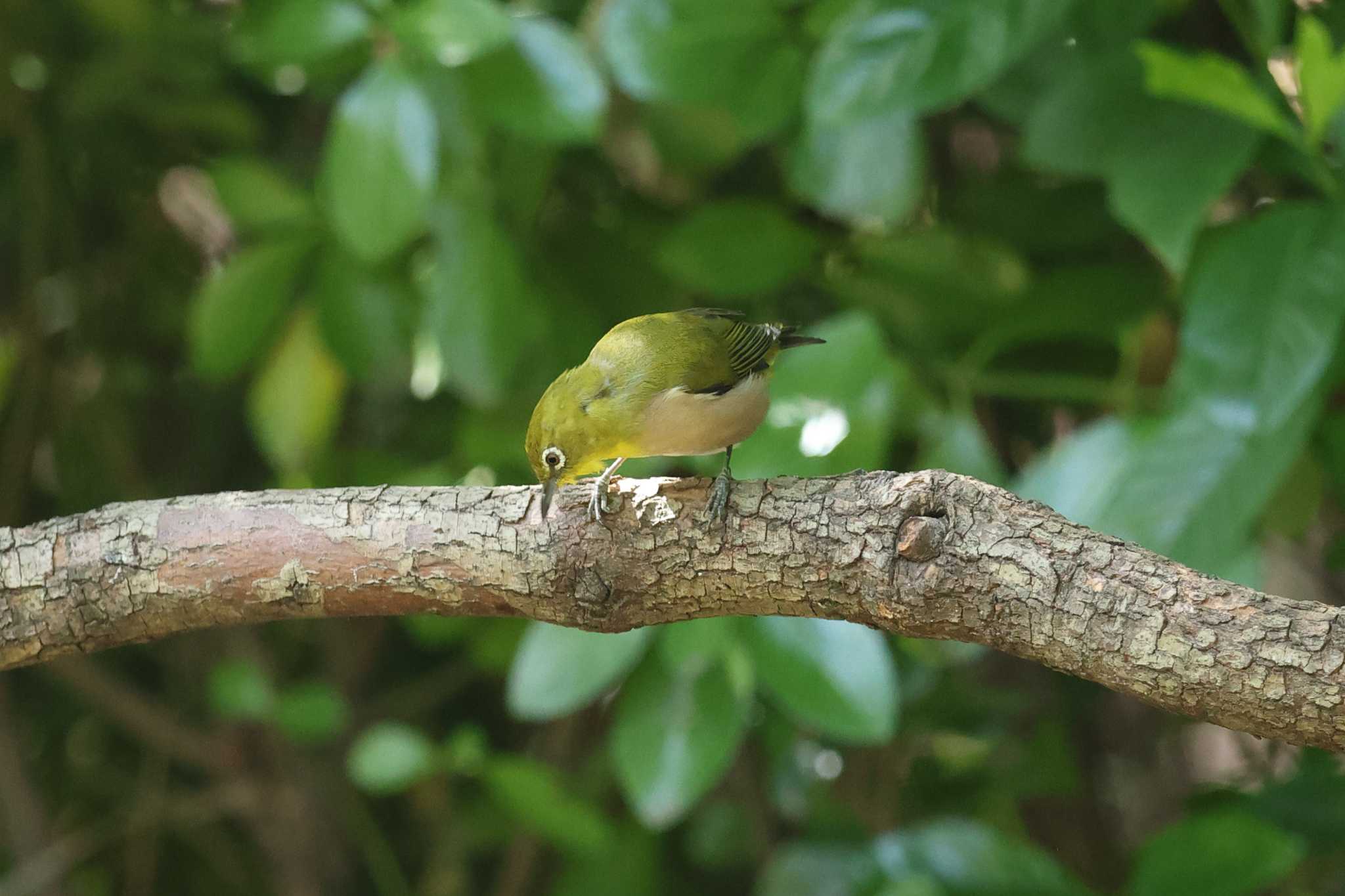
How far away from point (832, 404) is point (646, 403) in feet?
1.65

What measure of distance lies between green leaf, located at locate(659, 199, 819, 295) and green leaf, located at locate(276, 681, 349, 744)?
1.15m

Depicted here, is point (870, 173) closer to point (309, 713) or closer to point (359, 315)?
point (359, 315)

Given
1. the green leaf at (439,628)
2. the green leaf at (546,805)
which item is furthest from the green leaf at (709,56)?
the green leaf at (546,805)

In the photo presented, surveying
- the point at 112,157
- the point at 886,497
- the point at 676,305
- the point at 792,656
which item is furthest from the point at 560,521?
the point at 112,157

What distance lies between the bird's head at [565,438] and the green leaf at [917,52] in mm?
718

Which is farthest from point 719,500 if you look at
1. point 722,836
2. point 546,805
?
point 722,836

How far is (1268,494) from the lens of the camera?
6.19ft

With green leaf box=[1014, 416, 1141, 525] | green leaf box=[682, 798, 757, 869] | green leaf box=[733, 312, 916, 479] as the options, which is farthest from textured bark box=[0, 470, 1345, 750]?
green leaf box=[682, 798, 757, 869]

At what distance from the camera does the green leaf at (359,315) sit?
2416 millimetres

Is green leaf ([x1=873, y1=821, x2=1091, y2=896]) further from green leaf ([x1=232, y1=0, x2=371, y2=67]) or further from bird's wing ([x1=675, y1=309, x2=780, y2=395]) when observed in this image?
green leaf ([x1=232, y1=0, x2=371, y2=67])

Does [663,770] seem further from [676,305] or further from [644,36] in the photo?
[644,36]

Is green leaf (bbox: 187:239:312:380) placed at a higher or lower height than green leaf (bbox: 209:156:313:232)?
lower

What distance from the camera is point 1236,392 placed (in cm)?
184

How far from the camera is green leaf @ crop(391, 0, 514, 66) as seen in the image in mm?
1973
